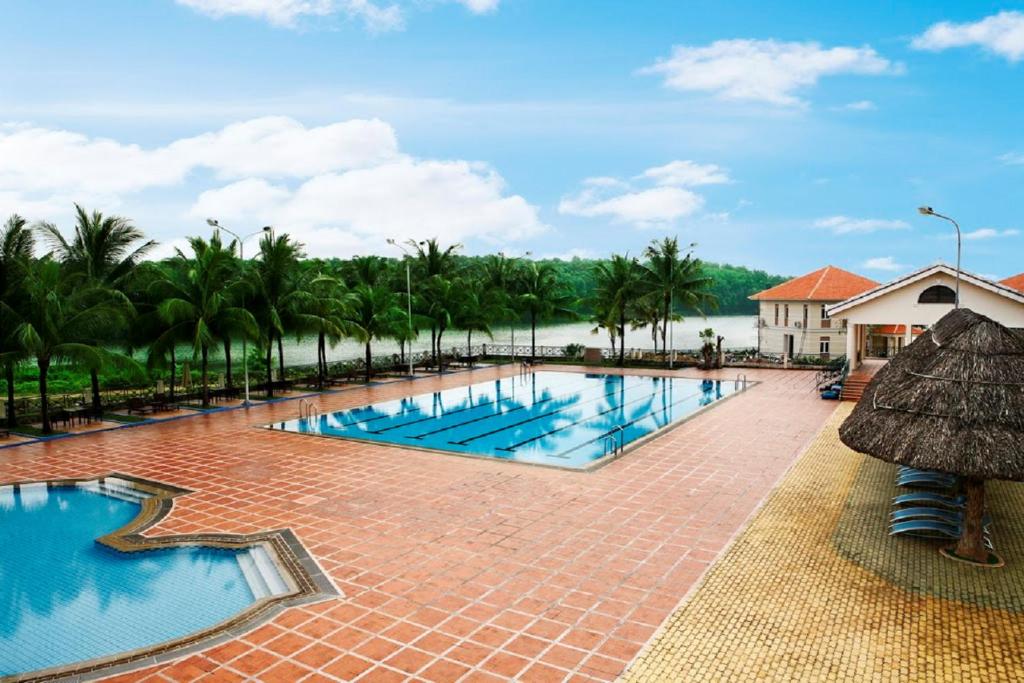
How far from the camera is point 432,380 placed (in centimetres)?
3266

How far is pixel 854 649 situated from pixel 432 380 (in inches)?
1034

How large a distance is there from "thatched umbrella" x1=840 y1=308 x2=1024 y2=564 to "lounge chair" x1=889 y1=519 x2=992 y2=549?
0.95 ft

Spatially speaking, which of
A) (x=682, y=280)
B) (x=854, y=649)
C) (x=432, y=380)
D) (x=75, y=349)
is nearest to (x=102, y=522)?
(x=75, y=349)

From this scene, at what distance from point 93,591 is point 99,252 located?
1575 cm

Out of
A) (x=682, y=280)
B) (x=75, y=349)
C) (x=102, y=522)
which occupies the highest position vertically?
(x=682, y=280)

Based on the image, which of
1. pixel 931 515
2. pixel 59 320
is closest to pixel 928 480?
pixel 931 515

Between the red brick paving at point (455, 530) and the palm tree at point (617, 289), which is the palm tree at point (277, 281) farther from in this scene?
the palm tree at point (617, 289)

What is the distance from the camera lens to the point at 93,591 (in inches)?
383

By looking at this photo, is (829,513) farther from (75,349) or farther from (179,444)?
(75,349)

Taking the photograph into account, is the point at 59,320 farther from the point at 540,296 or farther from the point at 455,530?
the point at 540,296

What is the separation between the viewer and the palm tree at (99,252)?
2167cm


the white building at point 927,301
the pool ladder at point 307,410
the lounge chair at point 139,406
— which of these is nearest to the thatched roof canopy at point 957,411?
the white building at point 927,301

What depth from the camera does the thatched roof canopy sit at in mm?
9023

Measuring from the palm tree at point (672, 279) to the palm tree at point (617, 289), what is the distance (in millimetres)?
686
